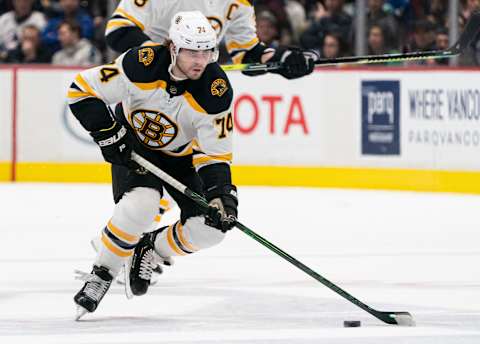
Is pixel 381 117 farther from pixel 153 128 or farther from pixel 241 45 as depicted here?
pixel 153 128

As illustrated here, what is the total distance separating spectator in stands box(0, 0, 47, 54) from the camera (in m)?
10.7

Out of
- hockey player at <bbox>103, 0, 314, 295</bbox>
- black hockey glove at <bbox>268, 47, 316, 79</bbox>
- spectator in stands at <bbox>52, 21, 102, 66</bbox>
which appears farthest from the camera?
spectator in stands at <bbox>52, 21, 102, 66</bbox>

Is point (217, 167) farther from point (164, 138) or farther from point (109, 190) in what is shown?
point (109, 190)

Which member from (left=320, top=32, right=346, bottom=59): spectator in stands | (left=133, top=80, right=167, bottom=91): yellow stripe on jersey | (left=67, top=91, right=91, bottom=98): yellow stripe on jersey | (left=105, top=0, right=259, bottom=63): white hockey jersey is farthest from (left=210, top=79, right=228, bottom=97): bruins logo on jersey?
(left=320, top=32, right=346, bottom=59): spectator in stands

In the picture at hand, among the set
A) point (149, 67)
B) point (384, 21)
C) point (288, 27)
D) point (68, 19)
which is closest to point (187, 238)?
point (149, 67)

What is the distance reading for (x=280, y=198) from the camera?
9.27m

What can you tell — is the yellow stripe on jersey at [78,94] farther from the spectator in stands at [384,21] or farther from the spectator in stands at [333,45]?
the spectator in stands at [333,45]

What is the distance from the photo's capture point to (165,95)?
16.0 ft

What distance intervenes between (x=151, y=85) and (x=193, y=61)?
21cm

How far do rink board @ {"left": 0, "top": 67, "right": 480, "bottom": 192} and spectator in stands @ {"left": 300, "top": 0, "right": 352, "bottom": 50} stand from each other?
30 cm

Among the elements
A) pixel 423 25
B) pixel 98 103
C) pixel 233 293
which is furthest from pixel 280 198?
pixel 98 103

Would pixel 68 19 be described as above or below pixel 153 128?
above

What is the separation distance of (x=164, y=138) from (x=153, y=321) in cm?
73

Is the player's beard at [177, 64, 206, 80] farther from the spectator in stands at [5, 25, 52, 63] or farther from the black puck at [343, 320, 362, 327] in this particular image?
the spectator in stands at [5, 25, 52, 63]
